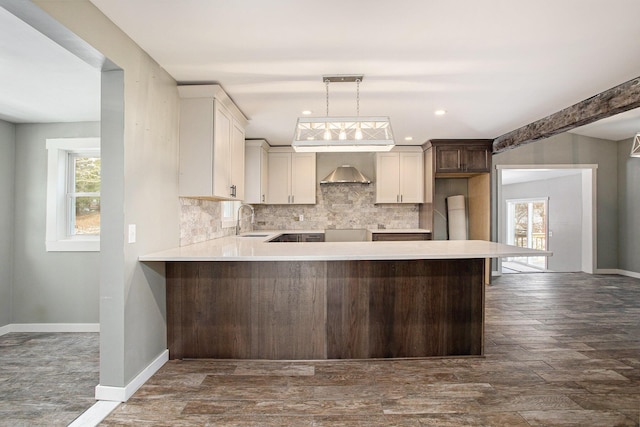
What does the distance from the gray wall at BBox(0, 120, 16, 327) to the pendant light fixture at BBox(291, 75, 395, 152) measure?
3.10 metres

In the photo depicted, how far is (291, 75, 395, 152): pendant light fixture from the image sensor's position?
2848 millimetres

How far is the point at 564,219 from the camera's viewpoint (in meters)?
7.76

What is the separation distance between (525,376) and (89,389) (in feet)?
10.2

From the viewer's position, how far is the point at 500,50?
8.06ft

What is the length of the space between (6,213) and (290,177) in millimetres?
3594

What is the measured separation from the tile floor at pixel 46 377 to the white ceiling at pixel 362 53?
7.32 ft

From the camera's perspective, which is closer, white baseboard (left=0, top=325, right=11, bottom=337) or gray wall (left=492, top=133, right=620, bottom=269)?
white baseboard (left=0, top=325, right=11, bottom=337)

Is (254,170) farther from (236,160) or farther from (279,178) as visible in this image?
(236,160)

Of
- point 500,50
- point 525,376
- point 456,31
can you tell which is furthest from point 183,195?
point 525,376

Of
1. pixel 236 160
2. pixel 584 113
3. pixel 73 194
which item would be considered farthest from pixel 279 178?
pixel 584 113

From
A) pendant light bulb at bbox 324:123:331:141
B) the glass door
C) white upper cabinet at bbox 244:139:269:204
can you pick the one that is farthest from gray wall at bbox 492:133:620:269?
pendant light bulb at bbox 324:123:331:141

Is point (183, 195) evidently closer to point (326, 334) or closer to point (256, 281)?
point (256, 281)

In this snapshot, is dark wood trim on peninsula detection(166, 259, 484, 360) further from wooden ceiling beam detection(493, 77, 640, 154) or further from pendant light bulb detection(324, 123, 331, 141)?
wooden ceiling beam detection(493, 77, 640, 154)

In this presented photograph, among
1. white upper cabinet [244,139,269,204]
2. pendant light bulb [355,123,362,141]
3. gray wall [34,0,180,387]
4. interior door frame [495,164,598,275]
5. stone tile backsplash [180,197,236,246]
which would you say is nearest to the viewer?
gray wall [34,0,180,387]
